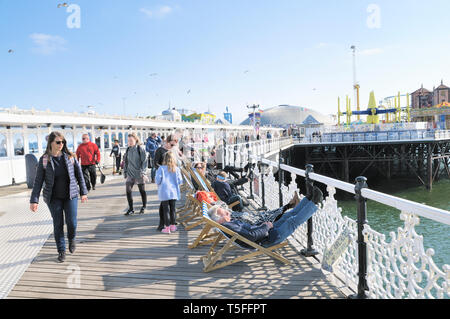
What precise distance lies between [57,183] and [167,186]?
4.95ft

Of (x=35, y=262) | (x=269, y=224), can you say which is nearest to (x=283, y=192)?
(x=269, y=224)

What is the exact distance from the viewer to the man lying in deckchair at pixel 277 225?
11.7ft

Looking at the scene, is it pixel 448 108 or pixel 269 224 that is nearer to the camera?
pixel 269 224

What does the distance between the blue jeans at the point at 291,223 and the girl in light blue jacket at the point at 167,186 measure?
5.86 ft

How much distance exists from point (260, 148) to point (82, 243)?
17.0 meters

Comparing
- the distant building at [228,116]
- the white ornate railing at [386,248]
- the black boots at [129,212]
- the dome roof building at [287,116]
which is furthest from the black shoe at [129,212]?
the dome roof building at [287,116]

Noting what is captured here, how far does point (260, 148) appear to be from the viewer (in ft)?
69.3

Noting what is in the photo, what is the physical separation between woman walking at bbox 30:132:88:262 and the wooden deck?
1.48ft

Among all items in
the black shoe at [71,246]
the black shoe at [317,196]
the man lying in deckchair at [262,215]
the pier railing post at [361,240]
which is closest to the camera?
the pier railing post at [361,240]

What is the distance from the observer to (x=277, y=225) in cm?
379

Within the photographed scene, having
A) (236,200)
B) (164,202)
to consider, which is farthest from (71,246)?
(236,200)

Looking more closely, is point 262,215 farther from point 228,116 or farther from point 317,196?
point 228,116
